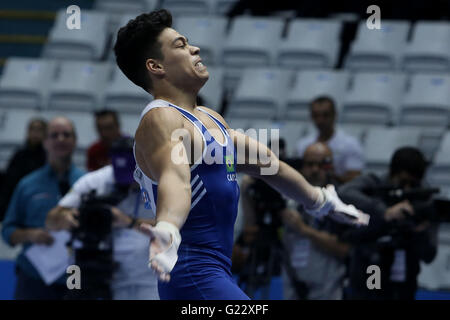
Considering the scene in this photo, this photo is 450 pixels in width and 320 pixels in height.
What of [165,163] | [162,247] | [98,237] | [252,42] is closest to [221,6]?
[252,42]

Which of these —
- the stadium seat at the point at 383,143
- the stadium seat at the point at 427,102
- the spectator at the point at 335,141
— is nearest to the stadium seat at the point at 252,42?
the stadium seat at the point at 427,102

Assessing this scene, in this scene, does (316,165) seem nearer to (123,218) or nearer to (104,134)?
(123,218)

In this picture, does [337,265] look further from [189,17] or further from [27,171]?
[189,17]

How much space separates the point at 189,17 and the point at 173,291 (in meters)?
6.96

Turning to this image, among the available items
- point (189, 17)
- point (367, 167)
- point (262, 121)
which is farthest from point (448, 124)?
point (189, 17)

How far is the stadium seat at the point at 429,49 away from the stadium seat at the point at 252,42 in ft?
4.83

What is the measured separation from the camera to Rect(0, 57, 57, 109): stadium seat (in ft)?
31.9

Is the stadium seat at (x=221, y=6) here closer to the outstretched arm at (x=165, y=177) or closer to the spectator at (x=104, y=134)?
the spectator at (x=104, y=134)

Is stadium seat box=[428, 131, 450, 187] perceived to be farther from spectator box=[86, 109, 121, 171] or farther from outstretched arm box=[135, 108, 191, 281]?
outstretched arm box=[135, 108, 191, 281]

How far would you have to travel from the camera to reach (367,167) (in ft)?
26.4

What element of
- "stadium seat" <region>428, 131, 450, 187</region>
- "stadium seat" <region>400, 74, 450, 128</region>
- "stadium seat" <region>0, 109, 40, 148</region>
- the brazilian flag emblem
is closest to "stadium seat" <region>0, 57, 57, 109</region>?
"stadium seat" <region>0, 109, 40, 148</region>

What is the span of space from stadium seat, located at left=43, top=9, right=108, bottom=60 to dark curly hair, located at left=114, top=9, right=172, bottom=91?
6.74m

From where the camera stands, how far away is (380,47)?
903 centimetres
